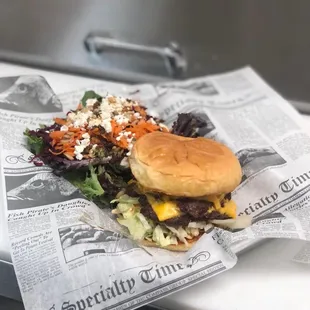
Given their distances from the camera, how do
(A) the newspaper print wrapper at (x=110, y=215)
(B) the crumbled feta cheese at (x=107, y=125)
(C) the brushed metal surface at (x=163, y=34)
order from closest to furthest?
(A) the newspaper print wrapper at (x=110, y=215)
(B) the crumbled feta cheese at (x=107, y=125)
(C) the brushed metal surface at (x=163, y=34)

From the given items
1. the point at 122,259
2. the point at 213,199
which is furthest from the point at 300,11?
the point at 122,259

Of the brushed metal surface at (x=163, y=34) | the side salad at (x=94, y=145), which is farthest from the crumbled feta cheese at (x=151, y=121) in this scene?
the brushed metal surface at (x=163, y=34)

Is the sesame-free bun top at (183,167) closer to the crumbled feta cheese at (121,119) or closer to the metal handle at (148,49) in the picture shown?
the crumbled feta cheese at (121,119)

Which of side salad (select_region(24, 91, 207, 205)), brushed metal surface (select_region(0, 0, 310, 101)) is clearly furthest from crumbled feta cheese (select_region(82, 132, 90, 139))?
brushed metal surface (select_region(0, 0, 310, 101))

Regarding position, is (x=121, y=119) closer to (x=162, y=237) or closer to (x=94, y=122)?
(x=94, y=122)

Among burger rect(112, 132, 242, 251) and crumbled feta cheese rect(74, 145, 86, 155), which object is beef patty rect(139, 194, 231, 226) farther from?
crumbled feta cheese rect(74, 145, 86, 155)

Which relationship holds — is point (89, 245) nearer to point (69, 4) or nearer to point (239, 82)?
point (239, 82)

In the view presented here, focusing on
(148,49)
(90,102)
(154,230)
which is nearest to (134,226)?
(154,230)
